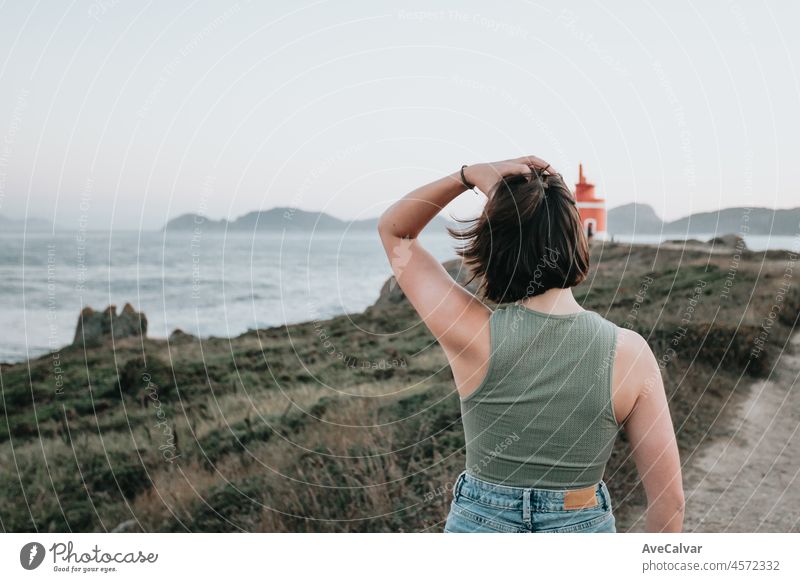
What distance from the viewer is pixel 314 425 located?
6512 mm

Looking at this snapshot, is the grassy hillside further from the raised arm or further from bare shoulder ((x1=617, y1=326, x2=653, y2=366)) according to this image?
bare shoulder ((x1=617, y1=326, x2=653, y2=366))

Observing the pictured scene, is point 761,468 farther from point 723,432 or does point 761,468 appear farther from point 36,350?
point 36,350

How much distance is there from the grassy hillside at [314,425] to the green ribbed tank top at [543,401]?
276cm

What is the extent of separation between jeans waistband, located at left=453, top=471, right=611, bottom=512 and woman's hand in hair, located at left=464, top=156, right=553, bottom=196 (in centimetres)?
71

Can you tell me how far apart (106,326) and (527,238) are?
22.3 m

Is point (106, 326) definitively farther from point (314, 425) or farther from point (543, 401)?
point (543, 401)

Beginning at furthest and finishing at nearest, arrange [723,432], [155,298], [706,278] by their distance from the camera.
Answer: [155,298], [706,278], [723,432]

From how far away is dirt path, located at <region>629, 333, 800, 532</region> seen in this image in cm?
464

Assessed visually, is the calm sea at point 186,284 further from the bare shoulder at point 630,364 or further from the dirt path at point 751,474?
the bare shoulder at point 630,364
